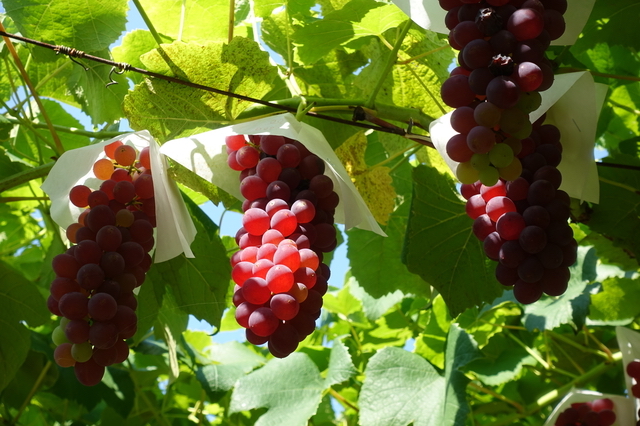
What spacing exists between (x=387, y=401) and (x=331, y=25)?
2.95 ft

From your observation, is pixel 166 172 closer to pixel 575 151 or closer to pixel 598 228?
pixel 575 151

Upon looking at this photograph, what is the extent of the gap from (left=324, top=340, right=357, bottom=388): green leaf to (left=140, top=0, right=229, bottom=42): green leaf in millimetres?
875

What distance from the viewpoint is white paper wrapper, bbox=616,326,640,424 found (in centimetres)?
137

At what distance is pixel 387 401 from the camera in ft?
5.18

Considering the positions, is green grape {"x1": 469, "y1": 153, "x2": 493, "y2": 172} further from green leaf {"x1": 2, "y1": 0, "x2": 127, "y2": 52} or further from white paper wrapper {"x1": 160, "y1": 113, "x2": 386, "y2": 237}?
green leaf {"x1": 2, "y1": 0, "x2": 127, "y2": 52}

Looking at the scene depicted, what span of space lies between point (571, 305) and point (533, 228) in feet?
2.98

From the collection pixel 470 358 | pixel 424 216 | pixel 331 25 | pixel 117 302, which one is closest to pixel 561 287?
pixel 424 216

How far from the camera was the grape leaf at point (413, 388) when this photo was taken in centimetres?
153

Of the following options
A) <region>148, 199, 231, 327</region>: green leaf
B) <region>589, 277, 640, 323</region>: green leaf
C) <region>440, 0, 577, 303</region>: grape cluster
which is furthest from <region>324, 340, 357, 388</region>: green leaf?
<region>440, 0, 577, 303</region>: grape cluster

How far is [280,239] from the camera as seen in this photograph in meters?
0.80

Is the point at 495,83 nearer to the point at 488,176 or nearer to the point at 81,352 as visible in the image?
the point at 488,176

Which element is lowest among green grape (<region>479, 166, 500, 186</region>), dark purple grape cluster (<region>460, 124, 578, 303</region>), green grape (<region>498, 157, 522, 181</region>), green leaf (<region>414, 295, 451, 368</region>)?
green leaf (<region>414, 295, 451, 368</region>)

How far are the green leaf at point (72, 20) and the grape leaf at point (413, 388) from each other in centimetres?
96

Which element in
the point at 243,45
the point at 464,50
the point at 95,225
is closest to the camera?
the point at 464,50
